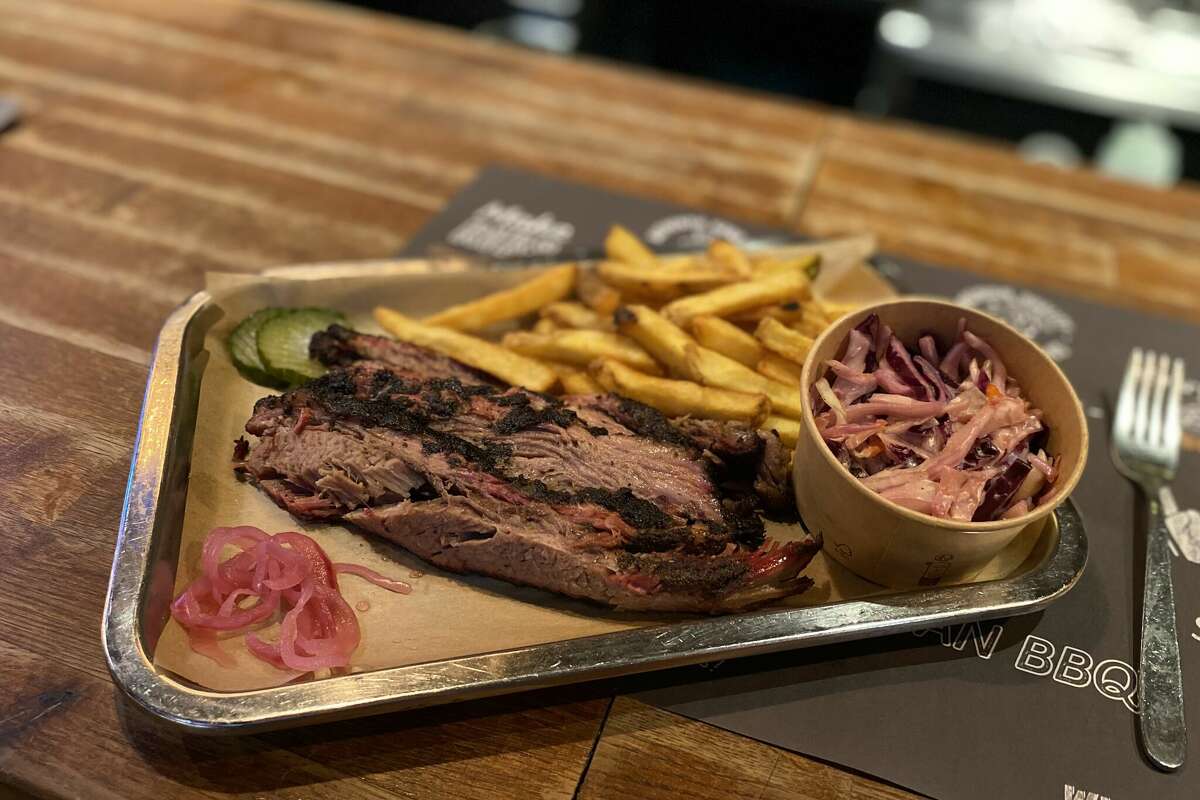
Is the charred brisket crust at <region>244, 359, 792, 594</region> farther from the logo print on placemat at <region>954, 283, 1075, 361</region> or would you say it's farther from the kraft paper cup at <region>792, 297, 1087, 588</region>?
the logo print on placemat at <region>954, 283, 1075, 361</region>

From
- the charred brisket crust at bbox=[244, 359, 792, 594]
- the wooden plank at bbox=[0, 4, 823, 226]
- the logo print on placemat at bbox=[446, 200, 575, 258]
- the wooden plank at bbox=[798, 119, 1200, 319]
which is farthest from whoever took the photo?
the wooden plank at bbox=[0, 4, 823, 226]

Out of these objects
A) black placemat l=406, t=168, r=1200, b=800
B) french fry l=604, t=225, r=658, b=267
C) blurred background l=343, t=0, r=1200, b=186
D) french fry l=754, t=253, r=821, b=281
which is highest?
blurred background l=343, t=0, r=1200, b=186

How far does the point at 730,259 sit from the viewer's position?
323 cm

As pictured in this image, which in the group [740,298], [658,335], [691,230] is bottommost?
[691,230]

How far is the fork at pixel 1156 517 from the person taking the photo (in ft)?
7.55

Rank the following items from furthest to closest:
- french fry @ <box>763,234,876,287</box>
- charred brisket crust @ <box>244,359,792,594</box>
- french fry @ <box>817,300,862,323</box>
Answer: french fry @ <box>763,234,876,287</box>, french fry @ <box>817,300,862,323</box>, charred brisket crust @ <box>244,359,792,594</box>

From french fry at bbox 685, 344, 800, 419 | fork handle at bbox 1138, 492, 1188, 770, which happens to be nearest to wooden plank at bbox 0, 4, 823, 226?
french fry at bbox 685, 344, 800, 419

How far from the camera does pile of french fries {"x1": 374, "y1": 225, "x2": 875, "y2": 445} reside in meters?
2.76

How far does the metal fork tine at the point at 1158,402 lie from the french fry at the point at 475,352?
7.68ft

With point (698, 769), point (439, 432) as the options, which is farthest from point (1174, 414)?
point (439, 432)

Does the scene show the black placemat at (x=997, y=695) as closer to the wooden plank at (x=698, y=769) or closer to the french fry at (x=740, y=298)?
the wooden plank at (x=698, y=769)

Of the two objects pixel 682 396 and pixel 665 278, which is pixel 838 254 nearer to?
pixel 665 278

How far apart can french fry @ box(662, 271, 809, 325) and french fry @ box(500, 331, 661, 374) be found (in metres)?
0.19

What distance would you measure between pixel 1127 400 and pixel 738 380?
177 cm
